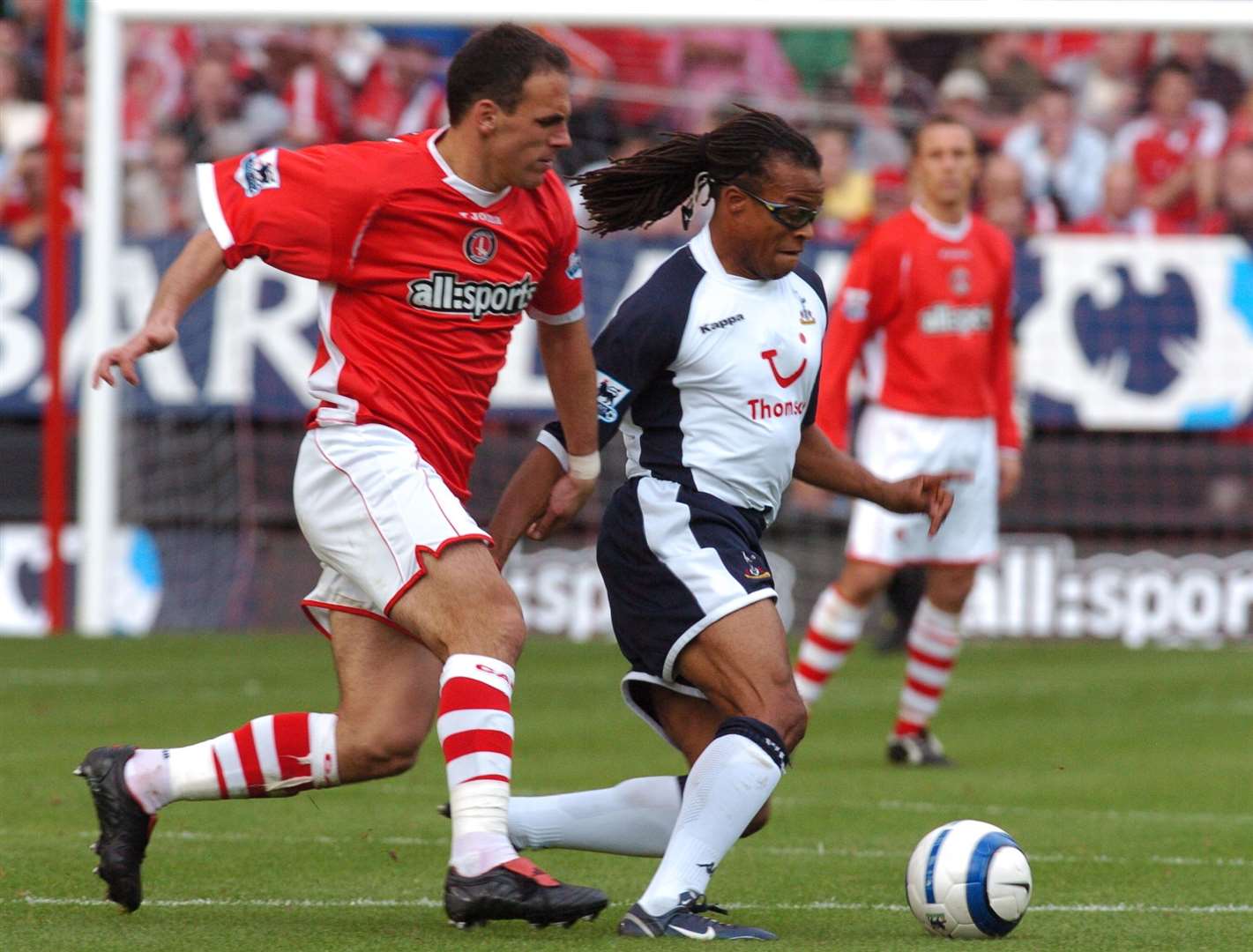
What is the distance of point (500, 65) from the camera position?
16.8 feet

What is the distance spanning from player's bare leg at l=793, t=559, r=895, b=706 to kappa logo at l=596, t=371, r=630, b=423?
378 cm

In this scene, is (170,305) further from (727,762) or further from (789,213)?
(727,762)

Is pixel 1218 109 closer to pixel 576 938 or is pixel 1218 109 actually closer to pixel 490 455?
pixel 490 455

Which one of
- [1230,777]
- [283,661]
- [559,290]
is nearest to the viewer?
[559,290]

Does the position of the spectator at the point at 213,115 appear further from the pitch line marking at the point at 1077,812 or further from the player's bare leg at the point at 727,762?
the player's bare leg at the point at 727,762

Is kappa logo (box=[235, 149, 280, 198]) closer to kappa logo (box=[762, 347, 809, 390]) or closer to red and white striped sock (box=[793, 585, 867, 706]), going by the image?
kappa logo (box=[762, 347, 809, 390])

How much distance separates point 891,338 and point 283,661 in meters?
5.00

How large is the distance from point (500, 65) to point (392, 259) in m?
0.54

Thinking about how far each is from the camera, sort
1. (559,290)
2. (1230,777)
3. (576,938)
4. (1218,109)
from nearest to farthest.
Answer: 1. (576,938)
2. (559,290)
3. (1230,777)
4. (1218,109)

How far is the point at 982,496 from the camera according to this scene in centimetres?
904

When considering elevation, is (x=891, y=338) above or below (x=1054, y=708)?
above

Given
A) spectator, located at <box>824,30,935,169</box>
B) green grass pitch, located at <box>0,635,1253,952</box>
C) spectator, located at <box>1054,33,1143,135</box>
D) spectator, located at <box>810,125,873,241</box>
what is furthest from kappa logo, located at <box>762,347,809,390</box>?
spectator, located at <box>1054,33,1143,135</box>

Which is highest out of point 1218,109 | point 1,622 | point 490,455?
point 1218,109

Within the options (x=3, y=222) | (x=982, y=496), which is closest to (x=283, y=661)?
(x=3, y=222)
